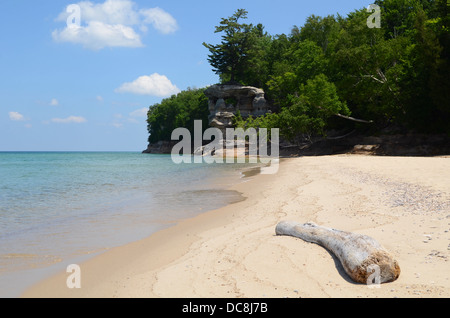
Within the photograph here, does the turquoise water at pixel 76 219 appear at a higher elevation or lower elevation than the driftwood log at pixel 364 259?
lower

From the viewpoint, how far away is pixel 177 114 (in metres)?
84.4

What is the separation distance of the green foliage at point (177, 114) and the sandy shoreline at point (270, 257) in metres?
67.5

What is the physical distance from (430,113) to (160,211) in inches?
998

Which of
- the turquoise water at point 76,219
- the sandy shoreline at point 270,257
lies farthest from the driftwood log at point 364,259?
the turquoise water at point 76,219

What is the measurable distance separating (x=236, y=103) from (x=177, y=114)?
2897 cm

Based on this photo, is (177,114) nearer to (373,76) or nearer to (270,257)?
(373,76)

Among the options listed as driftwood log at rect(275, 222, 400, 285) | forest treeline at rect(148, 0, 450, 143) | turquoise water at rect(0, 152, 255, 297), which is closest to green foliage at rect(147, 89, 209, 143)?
forest treeline at rect(148, 0, 450, 143)

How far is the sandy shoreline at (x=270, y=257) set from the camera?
3.70 m

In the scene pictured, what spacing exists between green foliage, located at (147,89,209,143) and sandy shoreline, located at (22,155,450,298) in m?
67.5

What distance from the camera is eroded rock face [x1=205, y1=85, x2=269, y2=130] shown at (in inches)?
2243

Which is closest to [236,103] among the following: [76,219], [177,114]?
[177,114]

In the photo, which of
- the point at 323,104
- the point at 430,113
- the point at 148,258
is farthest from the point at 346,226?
the point at 323,104

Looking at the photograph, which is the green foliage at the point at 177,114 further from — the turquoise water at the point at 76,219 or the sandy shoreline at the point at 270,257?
the sandy shoreline at the point at 270,257

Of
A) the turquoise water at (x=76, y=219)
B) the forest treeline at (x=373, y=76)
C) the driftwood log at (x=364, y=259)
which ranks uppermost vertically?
the forest treeline at (x=373, y=76)
